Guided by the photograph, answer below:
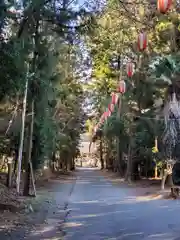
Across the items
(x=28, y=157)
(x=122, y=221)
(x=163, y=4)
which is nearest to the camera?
(x=163, y=4)

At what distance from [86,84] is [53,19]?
26.0 metres

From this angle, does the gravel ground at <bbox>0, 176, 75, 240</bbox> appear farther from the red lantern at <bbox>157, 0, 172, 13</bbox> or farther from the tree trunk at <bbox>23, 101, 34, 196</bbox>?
the red lantern at <bbox>157, 0, 172, 13</bbox>

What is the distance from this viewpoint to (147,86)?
27469mm

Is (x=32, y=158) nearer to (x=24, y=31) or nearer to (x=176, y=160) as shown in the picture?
(x=176, y=160)

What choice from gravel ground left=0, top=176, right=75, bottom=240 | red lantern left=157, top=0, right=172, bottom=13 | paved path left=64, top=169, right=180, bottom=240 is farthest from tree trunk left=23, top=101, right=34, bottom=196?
red lantern left=157, top=0, right=172, bottom=13

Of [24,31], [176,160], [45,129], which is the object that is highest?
[24,31]

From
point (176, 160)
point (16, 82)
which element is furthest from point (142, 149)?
point (16, 82)

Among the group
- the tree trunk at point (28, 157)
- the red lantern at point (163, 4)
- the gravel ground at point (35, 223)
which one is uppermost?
the red lantern at point (163, 4)

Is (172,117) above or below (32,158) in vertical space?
above

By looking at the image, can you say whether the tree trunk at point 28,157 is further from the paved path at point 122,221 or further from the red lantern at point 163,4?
the red lantern at point 163,4

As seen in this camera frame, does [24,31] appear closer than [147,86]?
Yes

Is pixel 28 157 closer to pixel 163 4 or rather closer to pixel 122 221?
pixel 122 221

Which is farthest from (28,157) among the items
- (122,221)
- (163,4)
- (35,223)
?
(163,4)

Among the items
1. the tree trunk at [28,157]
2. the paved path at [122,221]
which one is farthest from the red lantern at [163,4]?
the tree trunk at [28,157]
